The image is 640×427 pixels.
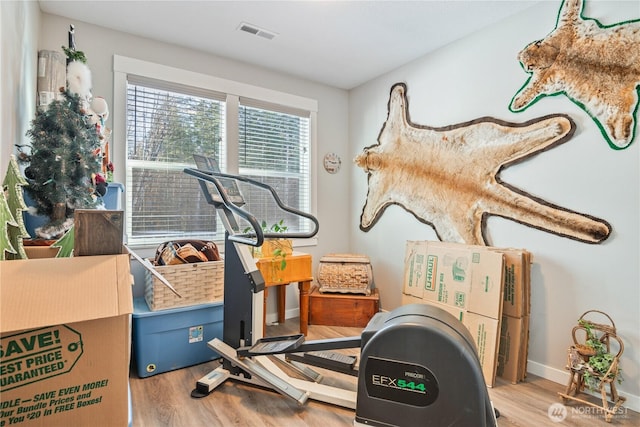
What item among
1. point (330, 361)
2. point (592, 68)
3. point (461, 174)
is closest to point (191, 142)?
point (330, 361)

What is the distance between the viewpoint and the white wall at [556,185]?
6.63 ft

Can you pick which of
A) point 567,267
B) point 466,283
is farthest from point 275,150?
point 567,267

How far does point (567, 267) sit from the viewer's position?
2.28 meters

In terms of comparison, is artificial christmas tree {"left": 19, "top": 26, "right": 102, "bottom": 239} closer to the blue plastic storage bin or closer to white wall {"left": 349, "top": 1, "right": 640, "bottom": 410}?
the blue plastic storage bin

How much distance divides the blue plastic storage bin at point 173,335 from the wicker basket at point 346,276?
3.81 ft

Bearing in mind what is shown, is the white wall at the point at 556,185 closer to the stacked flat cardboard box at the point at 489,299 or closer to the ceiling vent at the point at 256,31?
the stacked flat cardboard box at the point at 489,299

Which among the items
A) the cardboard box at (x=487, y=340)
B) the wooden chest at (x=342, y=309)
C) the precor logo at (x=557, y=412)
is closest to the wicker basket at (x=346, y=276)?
the wooden chest at (x=342, y=309)

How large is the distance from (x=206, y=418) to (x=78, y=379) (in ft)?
4.14

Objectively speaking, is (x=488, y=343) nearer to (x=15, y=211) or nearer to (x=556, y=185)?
(x=556, y=185)

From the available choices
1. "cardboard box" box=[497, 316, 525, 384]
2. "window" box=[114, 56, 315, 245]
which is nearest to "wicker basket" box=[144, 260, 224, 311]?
"window" box=[114, 56, 315, 245]

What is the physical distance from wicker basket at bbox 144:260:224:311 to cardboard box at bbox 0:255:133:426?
5.05 feet

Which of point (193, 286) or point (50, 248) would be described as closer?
point (50, 248)

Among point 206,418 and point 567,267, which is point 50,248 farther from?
point 567,267

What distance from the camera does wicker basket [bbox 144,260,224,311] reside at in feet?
7.73
